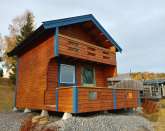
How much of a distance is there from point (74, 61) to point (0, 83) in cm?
2241

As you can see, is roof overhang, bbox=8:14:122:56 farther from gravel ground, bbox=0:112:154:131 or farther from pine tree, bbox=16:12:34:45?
pine tree, bbox=16:12:34:45

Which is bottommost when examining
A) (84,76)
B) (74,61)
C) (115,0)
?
(84,76)

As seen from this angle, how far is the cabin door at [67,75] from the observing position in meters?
13.3

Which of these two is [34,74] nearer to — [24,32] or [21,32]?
[24,32]

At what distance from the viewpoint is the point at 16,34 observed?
3538 centimetres

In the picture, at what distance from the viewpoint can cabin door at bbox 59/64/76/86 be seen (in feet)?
43.8

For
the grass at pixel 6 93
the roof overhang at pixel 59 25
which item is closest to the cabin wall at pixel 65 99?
the roof overhang at pixel 59 25

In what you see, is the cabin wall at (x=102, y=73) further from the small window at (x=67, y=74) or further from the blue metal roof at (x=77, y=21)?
the small window at (x=67, y=74)

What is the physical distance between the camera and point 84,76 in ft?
49.3

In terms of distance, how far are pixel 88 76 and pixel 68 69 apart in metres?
2.25

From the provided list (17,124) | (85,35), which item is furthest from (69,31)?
(17,124)

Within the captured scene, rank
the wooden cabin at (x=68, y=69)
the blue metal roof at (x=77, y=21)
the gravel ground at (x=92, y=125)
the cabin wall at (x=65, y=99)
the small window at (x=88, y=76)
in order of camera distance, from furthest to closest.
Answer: the small window at (x=88, y=76) < the blue metal roof at (x=77, y=21) < the wooden cabin at (x=68, y=69) < the cabin wall at (x=65, y=99) < the gravel ground at (x=92, y=125)

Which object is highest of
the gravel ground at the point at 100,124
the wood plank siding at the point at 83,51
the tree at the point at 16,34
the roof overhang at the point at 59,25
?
the tree at the point at 16,34

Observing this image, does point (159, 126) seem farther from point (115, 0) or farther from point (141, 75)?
point (141, 75)
